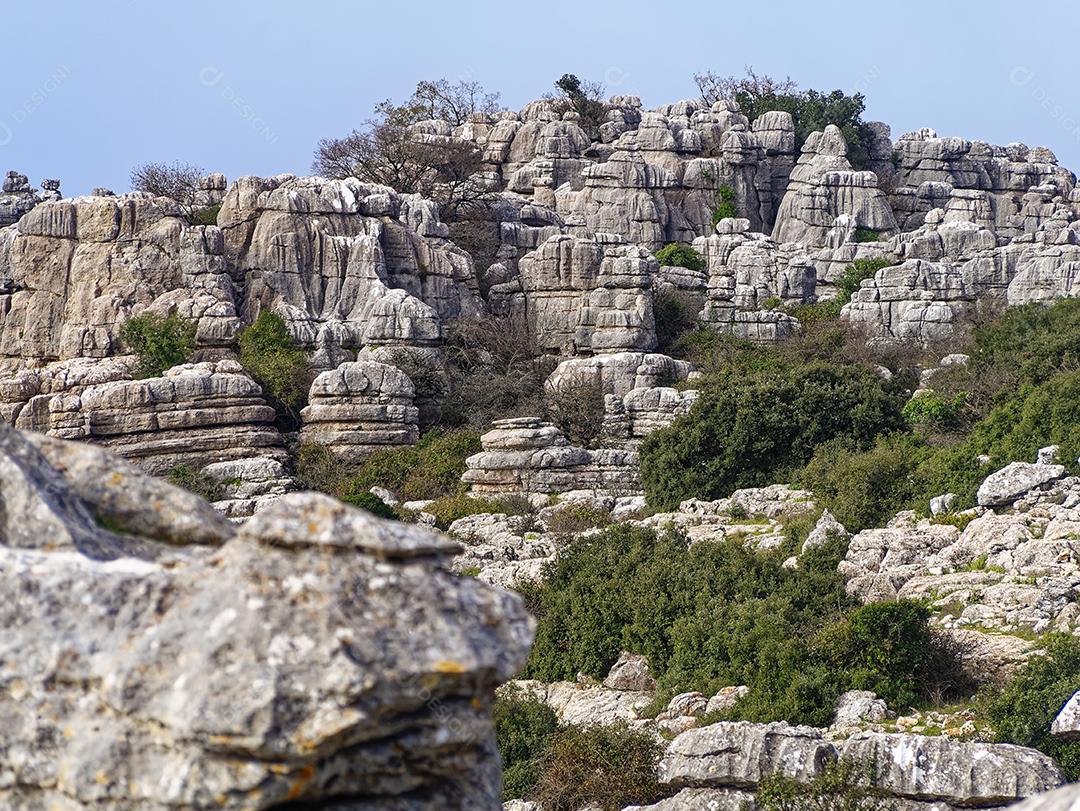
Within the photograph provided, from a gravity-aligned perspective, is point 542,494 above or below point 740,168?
below

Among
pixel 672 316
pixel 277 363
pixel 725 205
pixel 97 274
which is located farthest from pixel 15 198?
pixel 725 205

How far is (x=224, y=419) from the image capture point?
3747 centimetres

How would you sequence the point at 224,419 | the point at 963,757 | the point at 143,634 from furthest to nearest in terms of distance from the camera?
1. the point at 224,419
2. the point at 963,757
3. the point at 143,634

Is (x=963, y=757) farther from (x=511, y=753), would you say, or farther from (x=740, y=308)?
(x=740, y=308)

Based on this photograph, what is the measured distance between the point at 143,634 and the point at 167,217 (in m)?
41.9

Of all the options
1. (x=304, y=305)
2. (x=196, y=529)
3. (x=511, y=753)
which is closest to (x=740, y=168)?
(x=304, y=305)

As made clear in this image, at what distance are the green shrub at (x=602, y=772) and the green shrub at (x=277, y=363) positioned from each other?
2736cm

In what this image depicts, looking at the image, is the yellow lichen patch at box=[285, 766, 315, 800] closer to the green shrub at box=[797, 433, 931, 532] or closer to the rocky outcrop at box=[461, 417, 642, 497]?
the green shrub at box=[797, 433, 931, 532]

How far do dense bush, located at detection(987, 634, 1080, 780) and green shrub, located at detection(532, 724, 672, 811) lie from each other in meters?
2.88

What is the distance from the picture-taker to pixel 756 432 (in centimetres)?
3241

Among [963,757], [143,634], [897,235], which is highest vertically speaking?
[897,235]

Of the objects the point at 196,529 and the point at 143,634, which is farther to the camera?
the point at 196,529

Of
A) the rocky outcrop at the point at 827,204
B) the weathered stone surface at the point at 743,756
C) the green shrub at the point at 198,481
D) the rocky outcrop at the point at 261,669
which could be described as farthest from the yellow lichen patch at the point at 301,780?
the rocky outcrop at the point at 827,204

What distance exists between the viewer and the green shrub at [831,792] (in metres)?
10.4
